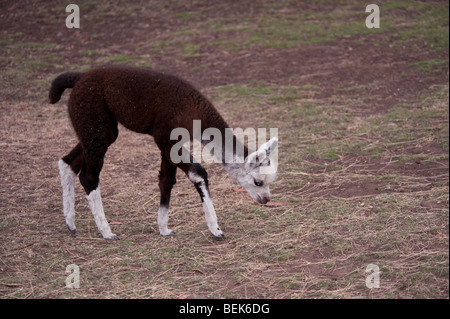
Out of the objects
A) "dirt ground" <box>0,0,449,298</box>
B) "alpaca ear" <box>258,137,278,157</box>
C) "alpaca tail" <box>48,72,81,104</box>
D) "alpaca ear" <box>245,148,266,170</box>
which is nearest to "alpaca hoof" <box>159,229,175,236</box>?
"dirt ground" <box>0,0,449,298</box>

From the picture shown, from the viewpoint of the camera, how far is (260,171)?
562 cm

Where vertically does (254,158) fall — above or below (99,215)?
above

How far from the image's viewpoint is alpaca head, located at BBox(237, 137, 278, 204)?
18.2 feet

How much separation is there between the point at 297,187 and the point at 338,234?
153 cm

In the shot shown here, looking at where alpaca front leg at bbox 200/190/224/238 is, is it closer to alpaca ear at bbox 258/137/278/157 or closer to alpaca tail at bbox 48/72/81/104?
alpaca ear at bbox 258/137/278/157

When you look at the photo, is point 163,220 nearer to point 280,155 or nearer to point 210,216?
point 210,216

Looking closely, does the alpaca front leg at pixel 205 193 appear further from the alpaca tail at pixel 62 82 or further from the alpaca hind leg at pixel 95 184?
the alpaca tail at pixel 62 82

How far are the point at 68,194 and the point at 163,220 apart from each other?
1.10 meters

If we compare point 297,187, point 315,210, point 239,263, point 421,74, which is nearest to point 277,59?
point 421,74

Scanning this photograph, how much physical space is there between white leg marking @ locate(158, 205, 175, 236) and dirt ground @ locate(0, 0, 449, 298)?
17cm

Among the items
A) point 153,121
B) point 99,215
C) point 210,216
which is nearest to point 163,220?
point 210,216

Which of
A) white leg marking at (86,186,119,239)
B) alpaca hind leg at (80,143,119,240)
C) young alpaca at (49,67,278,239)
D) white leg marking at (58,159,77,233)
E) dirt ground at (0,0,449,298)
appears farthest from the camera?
white leg marking at (58,159,77,233)

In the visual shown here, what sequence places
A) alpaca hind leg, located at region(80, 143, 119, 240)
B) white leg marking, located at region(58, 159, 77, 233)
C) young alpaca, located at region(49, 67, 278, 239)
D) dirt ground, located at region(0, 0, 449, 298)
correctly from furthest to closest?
white leg marking, located at region(58, 159, 77, 233)
alpaca hind leg, located at region(80, 143, 119, 240)
young alpaca, located at region(49, 67, 278, 239)
dirt ground, located at region(0, 0, 449, 298)
